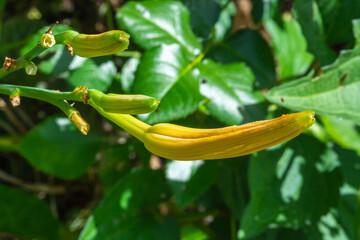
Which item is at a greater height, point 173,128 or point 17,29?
point 173,128

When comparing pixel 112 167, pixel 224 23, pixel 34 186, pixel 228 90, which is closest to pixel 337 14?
pixel 224 23

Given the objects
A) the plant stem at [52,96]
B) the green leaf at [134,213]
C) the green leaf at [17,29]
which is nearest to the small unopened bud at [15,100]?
the plant stem at [52,96]

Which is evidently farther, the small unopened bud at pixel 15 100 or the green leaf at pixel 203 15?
the green leaf at pixel 203 15

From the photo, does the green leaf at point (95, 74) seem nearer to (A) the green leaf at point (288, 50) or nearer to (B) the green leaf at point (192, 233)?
(A) the green leaf at point (288, 50)

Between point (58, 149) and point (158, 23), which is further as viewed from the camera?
point (58, 149)

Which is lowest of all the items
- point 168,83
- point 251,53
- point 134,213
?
point 134,213

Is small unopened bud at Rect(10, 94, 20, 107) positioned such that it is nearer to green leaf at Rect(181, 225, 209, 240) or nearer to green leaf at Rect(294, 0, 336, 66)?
green leaf at Rect(294, 0, 336, 66)

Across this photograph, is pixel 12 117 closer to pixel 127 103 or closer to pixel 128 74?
pixel 128 74

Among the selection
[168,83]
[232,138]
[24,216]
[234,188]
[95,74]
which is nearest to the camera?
[232,138]
